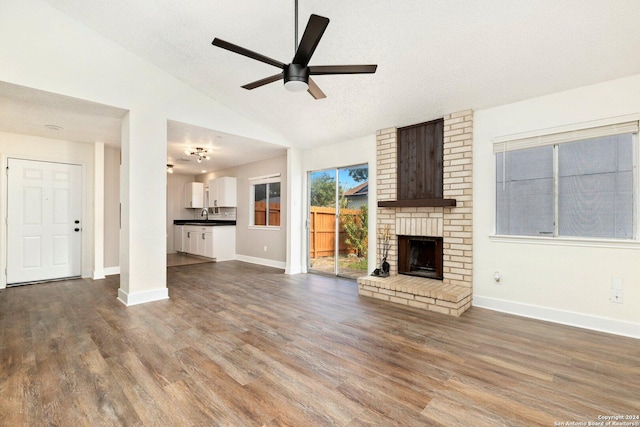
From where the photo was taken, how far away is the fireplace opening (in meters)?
4.14

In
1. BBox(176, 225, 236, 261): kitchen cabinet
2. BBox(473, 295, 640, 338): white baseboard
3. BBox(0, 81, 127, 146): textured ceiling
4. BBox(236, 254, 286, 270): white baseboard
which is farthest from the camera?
BBox(176, 225, 236, 261): kitchen cabinet

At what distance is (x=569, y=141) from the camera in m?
3.15

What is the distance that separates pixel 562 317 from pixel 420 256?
5.66 feet

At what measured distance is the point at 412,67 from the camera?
3268 mm

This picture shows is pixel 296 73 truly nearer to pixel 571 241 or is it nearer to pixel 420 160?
pixel 420 160

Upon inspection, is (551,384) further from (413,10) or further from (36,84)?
(36,84)

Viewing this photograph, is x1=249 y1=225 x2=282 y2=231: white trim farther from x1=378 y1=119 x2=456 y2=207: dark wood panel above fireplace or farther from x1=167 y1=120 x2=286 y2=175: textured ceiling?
x1=378 y1=119 x2=456 y2=207: dark wood panel above fireplace

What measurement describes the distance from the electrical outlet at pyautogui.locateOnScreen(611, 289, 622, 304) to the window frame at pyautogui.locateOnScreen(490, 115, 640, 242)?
45 centimetres

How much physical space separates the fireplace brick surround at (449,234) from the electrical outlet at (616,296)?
1282 millimetres

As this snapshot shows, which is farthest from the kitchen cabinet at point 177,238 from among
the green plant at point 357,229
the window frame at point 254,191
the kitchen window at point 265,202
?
the green plant at point 357,229

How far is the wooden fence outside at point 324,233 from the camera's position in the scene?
544 cm

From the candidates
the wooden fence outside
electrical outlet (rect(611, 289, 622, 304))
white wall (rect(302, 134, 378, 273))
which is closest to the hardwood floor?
electrical outlet (rect(611, 289, 622, 304))

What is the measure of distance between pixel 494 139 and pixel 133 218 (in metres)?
4.67

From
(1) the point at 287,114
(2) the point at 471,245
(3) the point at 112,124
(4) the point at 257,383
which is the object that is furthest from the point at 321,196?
(4) the point at 257,383
